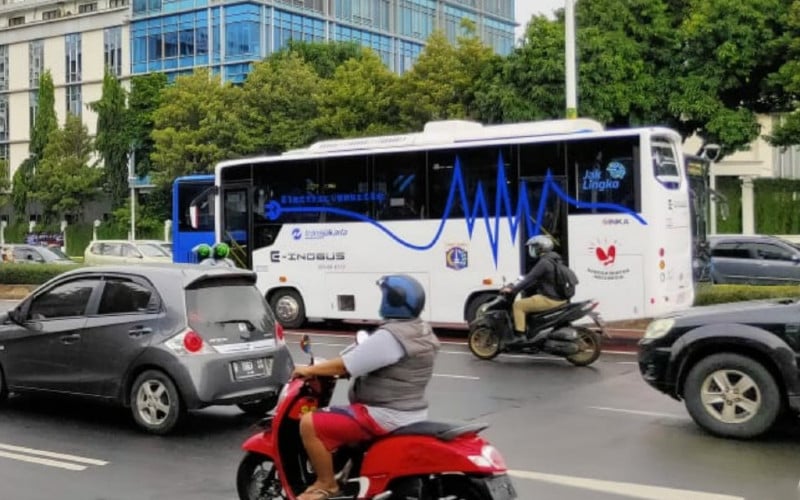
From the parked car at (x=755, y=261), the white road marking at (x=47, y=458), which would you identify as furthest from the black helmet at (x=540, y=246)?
the parked car at (x=755, y=261)

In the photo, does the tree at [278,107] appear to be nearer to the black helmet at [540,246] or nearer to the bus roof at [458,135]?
the bus roof at [458,135]

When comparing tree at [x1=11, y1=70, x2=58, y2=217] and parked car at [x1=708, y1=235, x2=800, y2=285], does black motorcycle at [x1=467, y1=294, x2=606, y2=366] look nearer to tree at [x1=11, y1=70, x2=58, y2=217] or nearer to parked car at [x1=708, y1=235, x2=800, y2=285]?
parked car at [x1=708, y1=235, x2=800, y2=285]

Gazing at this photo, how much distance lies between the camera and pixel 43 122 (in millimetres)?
67188

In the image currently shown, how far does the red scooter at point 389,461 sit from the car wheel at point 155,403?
294cm

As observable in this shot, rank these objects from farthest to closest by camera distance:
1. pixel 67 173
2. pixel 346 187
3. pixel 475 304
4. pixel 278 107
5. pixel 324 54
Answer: pixel 67 173
pixel 324 54
pixel 278 107
pixel 346 187
pixel 475 304

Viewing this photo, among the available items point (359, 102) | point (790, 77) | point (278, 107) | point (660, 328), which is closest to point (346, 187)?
point (660, 328)

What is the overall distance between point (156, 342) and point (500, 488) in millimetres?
4552

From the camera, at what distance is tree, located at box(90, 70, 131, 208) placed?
198 feet

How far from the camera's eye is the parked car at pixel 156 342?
27.9 ft

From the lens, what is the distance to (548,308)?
43.3ft

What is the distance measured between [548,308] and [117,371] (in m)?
6.42

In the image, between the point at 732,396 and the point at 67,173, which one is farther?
the point at 67,173

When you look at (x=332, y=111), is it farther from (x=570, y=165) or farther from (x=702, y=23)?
(x=570, y=165)

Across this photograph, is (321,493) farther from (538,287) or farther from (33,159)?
(33,159)
